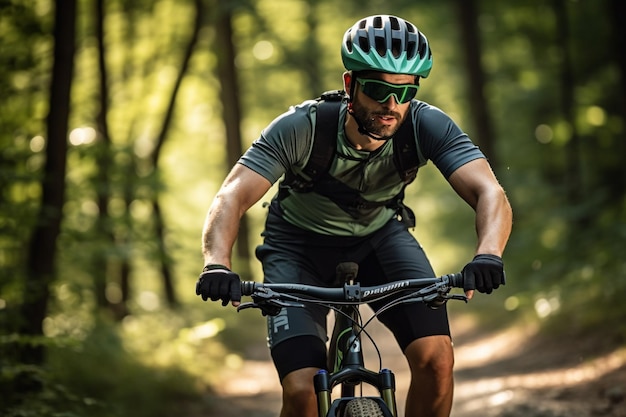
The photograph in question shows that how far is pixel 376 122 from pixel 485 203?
0.68 meters

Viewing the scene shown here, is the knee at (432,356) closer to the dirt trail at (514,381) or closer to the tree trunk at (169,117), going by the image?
the dirt trail at (514,381)

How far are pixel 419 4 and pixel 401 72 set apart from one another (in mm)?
13127

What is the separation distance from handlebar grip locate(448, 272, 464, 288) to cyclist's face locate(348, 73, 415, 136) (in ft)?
3.14

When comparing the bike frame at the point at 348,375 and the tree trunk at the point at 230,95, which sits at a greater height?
the tree trunk at the point at 230,95

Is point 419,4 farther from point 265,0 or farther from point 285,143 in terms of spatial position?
point 285,143

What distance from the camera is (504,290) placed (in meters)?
16.2

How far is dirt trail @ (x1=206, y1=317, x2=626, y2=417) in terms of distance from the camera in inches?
292

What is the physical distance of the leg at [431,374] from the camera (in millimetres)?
4082

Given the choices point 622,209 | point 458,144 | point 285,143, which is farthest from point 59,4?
point 622,209

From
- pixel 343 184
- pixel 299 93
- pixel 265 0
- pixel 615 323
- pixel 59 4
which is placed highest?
pixel 265 0

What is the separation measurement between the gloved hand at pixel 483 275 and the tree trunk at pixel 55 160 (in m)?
5.45

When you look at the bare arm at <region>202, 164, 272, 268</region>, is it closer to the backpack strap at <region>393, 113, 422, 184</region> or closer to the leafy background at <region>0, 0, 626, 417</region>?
the backpack strap at <region>393, 113, 422, 184</region>

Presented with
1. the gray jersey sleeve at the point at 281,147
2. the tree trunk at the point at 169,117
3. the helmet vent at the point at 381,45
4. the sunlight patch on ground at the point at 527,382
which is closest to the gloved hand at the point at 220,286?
the gray jersey sleeve at the point at 281,147

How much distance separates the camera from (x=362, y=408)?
3514 millimetres
